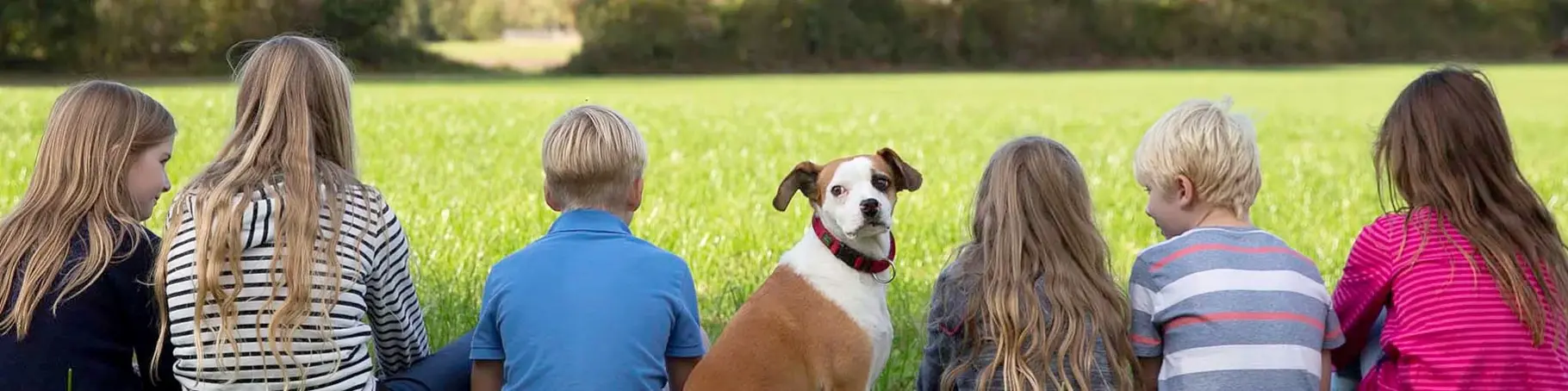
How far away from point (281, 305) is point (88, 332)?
479mm

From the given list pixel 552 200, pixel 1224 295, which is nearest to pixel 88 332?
pixel 552 200

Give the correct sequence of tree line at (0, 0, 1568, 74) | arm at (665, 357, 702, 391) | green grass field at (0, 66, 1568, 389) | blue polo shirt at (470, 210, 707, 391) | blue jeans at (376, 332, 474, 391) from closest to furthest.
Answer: blue polo shirt at (470, 210, 707, 391), arm at (665, 357, 702, 391), blue jeans at (376, 332, 474, 391), green grass field at (0, 66, 1568, 389), tree line at (0, 0, 1568, 74)

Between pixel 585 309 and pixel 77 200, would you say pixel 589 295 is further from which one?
pixel 77 200

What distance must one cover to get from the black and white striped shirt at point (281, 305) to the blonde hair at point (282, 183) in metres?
0.02

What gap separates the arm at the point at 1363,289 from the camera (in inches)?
150

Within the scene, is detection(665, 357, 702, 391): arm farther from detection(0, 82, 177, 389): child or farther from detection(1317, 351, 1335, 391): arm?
detection(1317, 351, 1335, 391): arm

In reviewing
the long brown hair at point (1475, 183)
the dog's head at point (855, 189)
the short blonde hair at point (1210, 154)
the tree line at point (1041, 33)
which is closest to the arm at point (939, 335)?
the dog's head at point (855, 189)

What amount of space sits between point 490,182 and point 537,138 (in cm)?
356

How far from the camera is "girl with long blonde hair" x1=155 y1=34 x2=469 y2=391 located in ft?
11.3

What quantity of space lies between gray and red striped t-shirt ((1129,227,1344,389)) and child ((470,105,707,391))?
1225mm

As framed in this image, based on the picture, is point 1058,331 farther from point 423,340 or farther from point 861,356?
point 423,340

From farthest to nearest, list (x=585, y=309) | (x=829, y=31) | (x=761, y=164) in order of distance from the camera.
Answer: (x=829, y=31) < (x=761, y=164) < (x=585, y=309)

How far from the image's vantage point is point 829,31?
5075cm

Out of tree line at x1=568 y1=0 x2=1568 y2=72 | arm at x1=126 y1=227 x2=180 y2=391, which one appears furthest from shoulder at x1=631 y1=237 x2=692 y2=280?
tree line at x1=568 y1=0 x2=1568 y2=72
